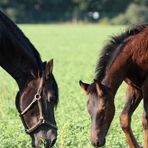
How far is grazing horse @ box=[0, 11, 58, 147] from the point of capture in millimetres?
6117

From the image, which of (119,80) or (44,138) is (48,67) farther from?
(119,80)

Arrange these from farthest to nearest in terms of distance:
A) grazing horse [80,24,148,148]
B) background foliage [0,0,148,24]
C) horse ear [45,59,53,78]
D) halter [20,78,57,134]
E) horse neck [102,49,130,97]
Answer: background foliage [0,0,148,24] < horse neck [102,49,130,97] < grazing horse [80,24,148,148] < halter [20,78,57,134] < horse ear [45,59,53,78]

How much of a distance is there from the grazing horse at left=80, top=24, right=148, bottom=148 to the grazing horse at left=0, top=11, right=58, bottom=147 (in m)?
0.80

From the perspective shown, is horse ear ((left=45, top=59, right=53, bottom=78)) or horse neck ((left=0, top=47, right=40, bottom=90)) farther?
horse neck ((left=0, top=47, right=40, bottom=90))

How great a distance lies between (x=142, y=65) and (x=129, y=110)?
96cm

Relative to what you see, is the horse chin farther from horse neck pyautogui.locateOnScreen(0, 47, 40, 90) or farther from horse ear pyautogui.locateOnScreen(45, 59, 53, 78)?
horse ear pyautogui.locateOnScreen(45, 59, 53, 78)

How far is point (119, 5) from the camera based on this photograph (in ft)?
263

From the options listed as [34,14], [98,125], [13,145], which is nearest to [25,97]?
[98,125]

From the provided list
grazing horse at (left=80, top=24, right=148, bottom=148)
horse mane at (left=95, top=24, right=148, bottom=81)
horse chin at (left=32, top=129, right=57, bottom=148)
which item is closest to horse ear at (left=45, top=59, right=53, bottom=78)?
horse chin at (left=32, top=129, right=57, bottom=148)

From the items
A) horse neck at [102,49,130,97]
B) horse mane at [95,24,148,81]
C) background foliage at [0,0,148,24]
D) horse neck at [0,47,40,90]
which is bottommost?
background foliage at [0,0,148,24]

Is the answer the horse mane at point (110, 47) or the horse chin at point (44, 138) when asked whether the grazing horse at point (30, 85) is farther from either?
the horse mane at point (110, 47)

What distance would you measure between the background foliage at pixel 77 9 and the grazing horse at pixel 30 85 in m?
67.6

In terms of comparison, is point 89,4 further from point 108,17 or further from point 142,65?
point 142,65

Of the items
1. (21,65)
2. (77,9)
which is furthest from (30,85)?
(77,9)
